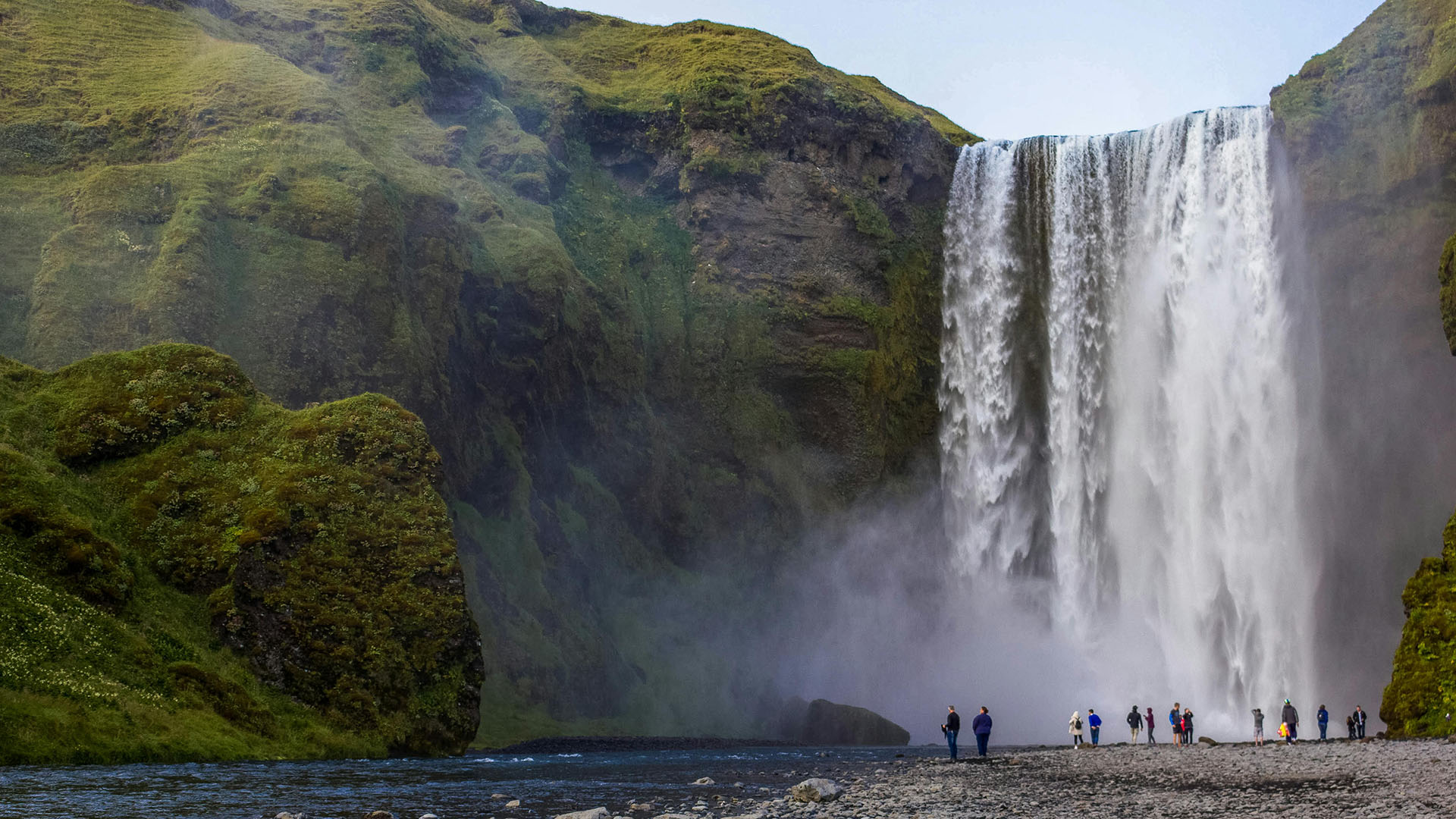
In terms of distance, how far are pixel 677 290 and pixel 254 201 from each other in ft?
91.3

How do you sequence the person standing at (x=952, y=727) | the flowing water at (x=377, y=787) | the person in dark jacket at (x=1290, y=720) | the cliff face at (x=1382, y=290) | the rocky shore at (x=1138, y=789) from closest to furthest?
the rocky shore at (x=1138, y=789) < the flowing water at (x=377, y=787) < the person standing at (x=952, y=727) < the person in dark jacket at (x=1290, y=720) < the cliff face at (x=1382, y=290)

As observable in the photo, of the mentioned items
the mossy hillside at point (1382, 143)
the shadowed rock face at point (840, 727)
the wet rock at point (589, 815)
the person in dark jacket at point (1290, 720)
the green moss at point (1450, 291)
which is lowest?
the wet rock at point (589, 815)

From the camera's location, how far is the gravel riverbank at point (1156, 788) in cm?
1945

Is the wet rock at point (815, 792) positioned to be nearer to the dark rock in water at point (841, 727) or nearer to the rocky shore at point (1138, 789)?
the rocky shore at point (1138, 789)

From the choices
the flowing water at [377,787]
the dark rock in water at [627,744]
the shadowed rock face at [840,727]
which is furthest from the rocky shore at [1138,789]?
the shadowed rock face at [840,727]

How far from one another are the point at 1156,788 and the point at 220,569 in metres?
30.6

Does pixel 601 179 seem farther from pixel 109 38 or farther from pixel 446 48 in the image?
pixel 109 38

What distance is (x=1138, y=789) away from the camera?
23562 millimetres

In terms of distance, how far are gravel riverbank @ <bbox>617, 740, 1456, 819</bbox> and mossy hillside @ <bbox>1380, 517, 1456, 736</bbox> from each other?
3107 millimetres

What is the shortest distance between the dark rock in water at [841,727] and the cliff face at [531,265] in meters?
5.82

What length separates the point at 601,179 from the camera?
281 feet

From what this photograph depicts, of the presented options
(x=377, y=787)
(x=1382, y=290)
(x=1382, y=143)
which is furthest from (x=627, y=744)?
(x=1382, y=143)

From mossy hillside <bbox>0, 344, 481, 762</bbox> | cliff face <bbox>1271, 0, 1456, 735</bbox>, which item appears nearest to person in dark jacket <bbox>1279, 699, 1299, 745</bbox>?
cliff face <bbox>1271, 0, 1456, 735</bbox>

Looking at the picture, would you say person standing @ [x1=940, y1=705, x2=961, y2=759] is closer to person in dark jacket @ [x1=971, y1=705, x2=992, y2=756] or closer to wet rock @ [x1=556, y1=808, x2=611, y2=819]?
person in dark jacket @ [x1=971, y1=705, x2=992, y2=756]
